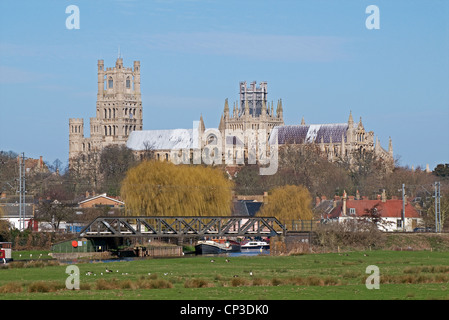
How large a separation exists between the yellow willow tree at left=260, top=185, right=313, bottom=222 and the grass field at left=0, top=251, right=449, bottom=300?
3413cm

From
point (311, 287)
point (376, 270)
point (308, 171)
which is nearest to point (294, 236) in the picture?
point (376, 270)

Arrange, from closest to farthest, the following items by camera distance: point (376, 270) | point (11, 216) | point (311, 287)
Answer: point (311, 287) → point (376, 270) → point (11, 216)

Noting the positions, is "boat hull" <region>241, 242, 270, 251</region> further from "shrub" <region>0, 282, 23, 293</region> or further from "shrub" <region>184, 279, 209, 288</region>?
"shrub" <region>0, 282, 23, 293</region>

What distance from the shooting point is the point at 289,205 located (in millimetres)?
89875

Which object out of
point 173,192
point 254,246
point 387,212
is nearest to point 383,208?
point 387,212

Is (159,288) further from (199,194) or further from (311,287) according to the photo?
(199,194)

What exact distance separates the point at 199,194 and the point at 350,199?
106ft

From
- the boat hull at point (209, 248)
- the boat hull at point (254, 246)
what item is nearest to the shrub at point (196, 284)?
the boat hull at point (209, 248)

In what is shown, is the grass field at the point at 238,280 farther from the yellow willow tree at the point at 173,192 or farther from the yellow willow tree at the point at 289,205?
the yellow willow tree at the point at 289,205

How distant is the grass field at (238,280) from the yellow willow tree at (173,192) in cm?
2751

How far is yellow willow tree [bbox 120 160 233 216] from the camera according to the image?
81562mm

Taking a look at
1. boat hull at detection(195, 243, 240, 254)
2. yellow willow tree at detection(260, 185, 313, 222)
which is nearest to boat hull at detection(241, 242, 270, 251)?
yellow willow tree at detection(260, 185, 313, 222)
